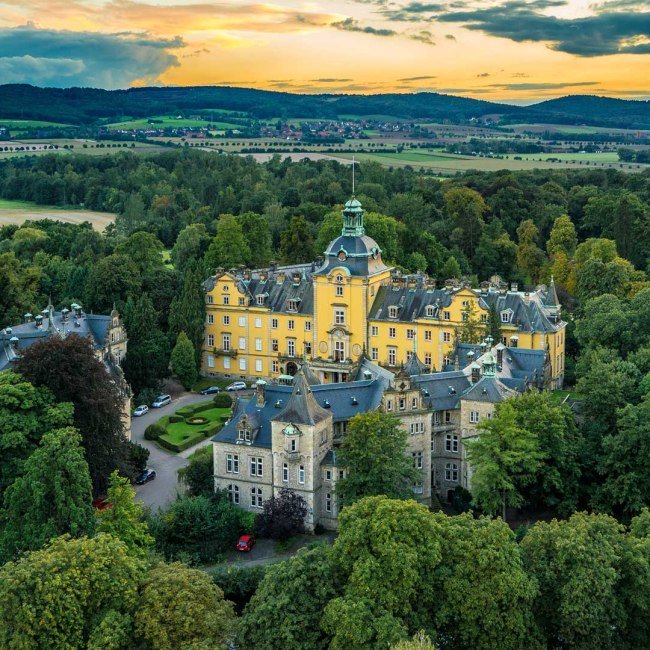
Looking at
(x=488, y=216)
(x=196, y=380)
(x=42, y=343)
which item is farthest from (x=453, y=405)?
(x=488, y=216)

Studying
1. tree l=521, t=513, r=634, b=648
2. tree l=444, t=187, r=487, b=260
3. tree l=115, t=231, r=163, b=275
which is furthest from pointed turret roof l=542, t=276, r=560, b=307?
tree l=115, t=231, r=163, b=275

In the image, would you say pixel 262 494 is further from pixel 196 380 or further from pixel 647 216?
pixel 647 216

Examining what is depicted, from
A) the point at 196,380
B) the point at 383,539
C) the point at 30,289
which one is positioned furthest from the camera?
the point at 30,289

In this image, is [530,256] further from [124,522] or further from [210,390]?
[124,522]

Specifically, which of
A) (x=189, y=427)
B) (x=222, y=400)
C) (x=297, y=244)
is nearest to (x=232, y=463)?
(x=189, y=427)

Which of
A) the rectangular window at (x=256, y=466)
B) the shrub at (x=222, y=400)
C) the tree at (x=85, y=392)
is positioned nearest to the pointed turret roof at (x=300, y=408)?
the rectangular window at (x=256, y=466)

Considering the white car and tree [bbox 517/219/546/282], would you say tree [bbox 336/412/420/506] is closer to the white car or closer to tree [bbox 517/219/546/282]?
the white car
